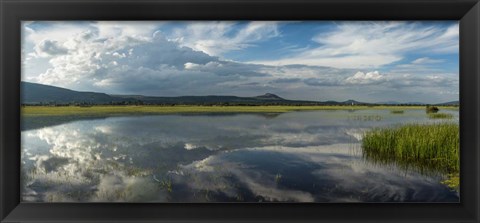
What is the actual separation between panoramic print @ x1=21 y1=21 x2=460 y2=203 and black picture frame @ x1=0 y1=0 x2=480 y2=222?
2.2 inches

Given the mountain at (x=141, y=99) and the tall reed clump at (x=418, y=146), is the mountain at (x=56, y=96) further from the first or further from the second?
the tall reed clump at (x=418, y=146)

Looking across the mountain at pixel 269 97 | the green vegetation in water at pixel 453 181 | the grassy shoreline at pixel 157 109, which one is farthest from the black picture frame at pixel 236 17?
the mountain at pixel 269 97

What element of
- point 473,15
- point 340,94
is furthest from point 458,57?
point 340,94

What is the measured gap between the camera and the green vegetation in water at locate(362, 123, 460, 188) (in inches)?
66.2

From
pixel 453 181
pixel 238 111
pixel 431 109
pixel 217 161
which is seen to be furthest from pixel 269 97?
pixel 453 181

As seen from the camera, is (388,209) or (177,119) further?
(177,119)

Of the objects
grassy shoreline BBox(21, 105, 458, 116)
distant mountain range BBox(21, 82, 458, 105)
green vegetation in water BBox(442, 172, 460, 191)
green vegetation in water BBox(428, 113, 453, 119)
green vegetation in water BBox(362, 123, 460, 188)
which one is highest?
distant mountain range BBox(21, 82, 458, 105)

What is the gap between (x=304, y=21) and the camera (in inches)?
68.1

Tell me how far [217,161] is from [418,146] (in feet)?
3.61

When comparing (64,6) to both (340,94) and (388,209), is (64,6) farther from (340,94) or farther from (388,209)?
(388,209)

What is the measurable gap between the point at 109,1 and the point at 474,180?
1.98 metres

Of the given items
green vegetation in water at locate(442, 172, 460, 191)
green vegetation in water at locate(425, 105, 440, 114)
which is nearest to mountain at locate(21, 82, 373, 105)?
green vegetation in water at locate(425, 105, 440, 114)

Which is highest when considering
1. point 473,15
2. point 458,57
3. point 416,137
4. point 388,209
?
point 473,15

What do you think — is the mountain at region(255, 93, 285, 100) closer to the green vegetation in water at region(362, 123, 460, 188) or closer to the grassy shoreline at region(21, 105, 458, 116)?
the grassy shoreline at region(21, 105, 458, 116)
